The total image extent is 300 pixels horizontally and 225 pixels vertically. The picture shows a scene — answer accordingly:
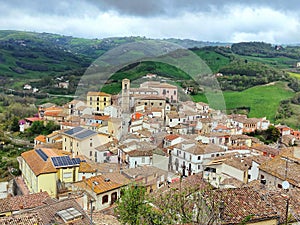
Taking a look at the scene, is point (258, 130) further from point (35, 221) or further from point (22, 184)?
point (35, 221)

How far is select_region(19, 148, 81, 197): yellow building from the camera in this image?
9562 mm

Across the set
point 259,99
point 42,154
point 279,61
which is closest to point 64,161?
point 42,154

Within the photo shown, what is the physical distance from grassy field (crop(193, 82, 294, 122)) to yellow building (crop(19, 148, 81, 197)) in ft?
48.0

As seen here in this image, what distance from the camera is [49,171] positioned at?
9594 mm

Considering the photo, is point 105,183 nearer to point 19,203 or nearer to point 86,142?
point 19,203

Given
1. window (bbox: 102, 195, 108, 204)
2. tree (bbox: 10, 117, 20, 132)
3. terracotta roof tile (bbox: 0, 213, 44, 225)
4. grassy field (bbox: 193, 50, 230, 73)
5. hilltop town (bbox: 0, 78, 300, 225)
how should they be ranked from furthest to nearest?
grassy field (bbox: 193, 50, 230, 73) < tree (bbox: 10, 117, 20, 132) < window (bbox: 102, 195, 108, 204) < hilltop town (bbox: 0, 78, 300, 225) < terracotta roof tile (bbox: 0, 213, 44, 225)

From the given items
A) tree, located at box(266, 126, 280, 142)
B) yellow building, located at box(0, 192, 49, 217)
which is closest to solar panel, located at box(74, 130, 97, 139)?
yellow building, located at box(0, 192, 49, 217)

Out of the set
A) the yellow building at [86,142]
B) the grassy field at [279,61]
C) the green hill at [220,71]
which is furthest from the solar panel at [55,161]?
the grassy field at [279,61]

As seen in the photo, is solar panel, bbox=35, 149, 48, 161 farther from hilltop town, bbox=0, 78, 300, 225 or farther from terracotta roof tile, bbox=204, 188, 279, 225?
terracotta roof tile, bbox=204, 188, 279, 225

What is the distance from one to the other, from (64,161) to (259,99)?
1880 cm

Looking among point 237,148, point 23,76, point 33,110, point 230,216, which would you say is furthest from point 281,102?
point 23,76

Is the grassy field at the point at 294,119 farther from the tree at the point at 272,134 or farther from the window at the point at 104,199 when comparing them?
the window at the point at 104,199

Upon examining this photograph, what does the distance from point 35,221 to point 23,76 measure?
4066cm

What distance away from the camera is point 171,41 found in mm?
6574
